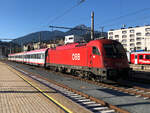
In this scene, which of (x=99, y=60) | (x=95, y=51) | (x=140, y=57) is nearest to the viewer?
(x=99, y=60)

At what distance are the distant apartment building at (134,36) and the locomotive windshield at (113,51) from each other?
78.9m

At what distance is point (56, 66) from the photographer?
72.1 ft

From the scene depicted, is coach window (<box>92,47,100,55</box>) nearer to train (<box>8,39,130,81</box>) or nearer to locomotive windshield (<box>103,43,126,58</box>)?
train (<box>8,39,130,81</box>)

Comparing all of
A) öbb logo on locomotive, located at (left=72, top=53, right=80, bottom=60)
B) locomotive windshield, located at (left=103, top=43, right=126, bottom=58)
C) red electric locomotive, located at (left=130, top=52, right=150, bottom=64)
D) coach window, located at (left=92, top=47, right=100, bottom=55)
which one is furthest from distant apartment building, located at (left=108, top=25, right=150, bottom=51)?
coach window, located at (left=92, top=47, right=100, bottom=55)

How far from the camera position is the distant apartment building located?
86894 mm

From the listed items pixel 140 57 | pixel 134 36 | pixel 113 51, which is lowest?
pixel 140 57

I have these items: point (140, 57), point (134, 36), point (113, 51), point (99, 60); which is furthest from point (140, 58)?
point (134, 36)

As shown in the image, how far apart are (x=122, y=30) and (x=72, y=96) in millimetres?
96198

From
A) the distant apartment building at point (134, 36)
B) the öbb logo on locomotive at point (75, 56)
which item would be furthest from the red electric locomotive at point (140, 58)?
the distant apartment building at point (134, 36)

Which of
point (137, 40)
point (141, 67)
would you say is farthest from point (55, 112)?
point (137, 40)

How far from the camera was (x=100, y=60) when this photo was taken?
12.6m

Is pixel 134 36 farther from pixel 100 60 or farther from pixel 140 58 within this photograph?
pixel 100 60

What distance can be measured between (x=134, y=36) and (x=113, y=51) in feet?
286

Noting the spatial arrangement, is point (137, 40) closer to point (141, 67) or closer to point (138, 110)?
point (141, 67)
